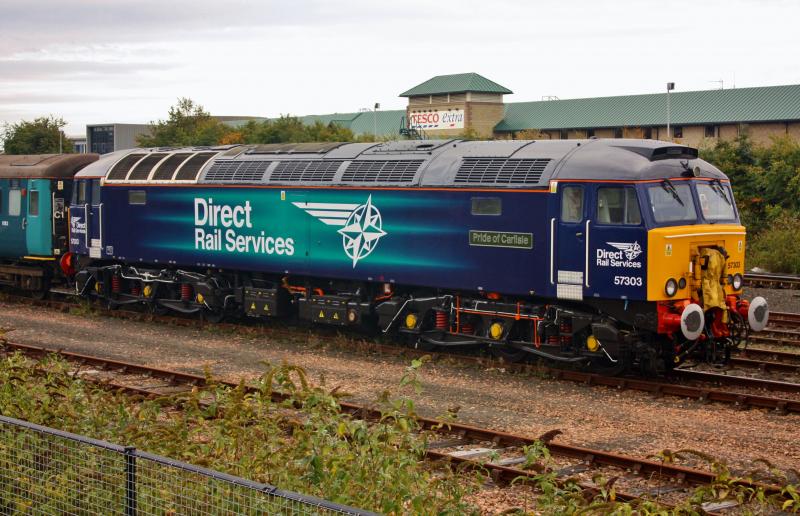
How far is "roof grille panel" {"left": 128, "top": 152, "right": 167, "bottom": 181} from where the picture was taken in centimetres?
2361

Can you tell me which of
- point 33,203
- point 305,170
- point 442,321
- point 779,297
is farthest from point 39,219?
point 779,297

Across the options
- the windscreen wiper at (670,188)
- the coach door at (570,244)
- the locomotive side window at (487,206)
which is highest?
Answer: the windscreen wiper at (670,188)

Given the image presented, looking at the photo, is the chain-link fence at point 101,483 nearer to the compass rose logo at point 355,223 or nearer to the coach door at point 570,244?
the coach door at point 570,244

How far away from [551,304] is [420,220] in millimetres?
2985

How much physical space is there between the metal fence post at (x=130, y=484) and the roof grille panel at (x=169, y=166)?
1752 centimetres

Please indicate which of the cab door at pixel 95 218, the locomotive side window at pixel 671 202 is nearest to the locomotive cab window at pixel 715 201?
the locomotive side window at pixel 671 202

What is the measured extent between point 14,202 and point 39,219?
131 cm

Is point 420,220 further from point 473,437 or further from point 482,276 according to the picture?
point 473,437

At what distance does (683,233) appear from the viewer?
15.4 m

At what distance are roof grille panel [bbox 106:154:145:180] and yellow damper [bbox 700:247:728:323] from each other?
14242 mm

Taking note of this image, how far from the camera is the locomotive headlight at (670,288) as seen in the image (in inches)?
597

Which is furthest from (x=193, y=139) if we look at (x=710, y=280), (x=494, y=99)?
(x=710, y=280)

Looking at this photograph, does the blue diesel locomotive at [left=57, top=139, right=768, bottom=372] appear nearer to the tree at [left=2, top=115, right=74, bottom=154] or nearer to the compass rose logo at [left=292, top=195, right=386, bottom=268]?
the compass rose logo at [left=292, top=195, right=386, bottom=268]

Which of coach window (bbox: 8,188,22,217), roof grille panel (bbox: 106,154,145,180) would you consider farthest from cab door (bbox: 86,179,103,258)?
coach window (bbox: 8,188,22,217)
